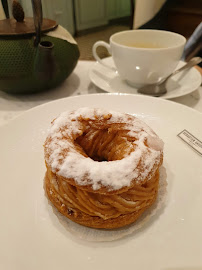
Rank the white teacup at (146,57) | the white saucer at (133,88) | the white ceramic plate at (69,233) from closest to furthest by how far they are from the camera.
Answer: the white ceramic plate at (69,233) → the white teacup at (146,57) → the white saucer at (133,88)

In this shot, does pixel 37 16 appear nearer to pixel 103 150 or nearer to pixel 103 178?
pixel 103 150

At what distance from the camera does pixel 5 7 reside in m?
1.27

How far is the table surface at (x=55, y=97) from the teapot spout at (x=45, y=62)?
0.17 meters

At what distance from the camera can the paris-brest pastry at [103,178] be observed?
656 millimetres

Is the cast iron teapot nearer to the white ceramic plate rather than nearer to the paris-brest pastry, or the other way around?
the white ceramic plate

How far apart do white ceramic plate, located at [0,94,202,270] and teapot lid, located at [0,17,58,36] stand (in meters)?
0.40

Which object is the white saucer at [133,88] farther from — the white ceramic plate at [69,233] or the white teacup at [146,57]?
the white ceramic plate at [69,233]

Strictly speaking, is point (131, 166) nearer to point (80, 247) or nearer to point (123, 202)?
point (123, 202)

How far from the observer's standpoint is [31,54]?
114 centimetres

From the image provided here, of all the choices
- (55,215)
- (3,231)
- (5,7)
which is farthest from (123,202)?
(5,7)

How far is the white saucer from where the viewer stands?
4.28ft

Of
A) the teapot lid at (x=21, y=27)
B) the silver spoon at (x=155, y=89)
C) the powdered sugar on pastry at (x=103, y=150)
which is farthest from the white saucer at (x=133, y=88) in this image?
the powdered sugar on pastry at (x=103, y=150)

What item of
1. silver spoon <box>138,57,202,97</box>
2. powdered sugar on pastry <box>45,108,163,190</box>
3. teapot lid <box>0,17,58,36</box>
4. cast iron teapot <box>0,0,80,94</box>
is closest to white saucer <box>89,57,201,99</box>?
silver spoon <box>138,57,202,97</box>

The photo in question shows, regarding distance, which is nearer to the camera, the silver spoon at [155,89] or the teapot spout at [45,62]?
the teapot spout at [45,62]
